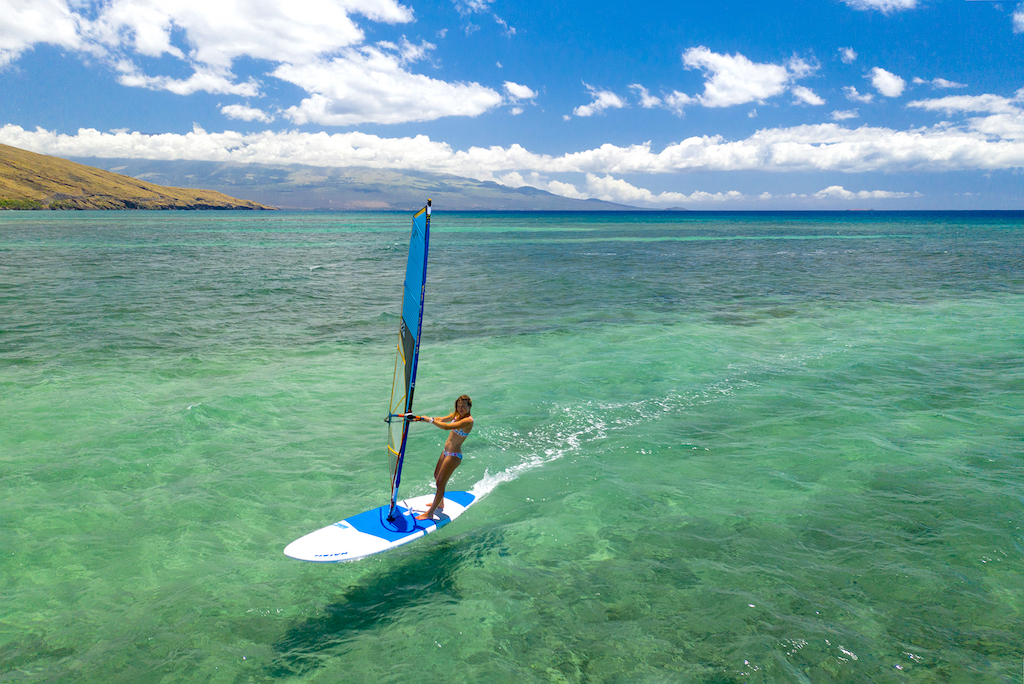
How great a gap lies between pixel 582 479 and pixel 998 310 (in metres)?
31.9

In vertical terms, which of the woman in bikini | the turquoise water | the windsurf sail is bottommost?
the turquoise water

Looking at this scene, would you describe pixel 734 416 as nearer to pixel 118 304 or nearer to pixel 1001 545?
pixel 1001 545

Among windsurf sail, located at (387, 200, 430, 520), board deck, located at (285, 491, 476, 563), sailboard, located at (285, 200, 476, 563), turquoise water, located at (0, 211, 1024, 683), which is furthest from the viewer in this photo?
board deck, located at (285, 491, 476, 563)

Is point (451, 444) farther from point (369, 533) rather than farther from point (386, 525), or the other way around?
point (369, 533)

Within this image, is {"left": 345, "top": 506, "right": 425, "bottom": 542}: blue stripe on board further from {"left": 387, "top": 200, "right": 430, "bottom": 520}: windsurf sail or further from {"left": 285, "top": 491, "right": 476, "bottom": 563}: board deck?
{"left": 387, "top": 200, "right": 430, "bottom": 520}: windsurf sail

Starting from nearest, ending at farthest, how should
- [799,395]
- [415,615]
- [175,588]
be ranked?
[415,615]
[175,588]
[799,395]

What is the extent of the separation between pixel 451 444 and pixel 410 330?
236 cm

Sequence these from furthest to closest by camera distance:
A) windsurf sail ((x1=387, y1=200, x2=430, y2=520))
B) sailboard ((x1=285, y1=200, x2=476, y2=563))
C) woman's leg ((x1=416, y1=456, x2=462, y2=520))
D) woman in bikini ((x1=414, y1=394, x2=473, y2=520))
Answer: woman's leg ((x1=416, y1=456, x2=462, y2=520)) < woman in bikini ((x1=414, y1=394, x2=473, y2=520)) < sailboard ((x1=285, y1=200, x2=476, y2=563)) < windsurf sail ((x1=387, y1=200, x2=430, y2=520))

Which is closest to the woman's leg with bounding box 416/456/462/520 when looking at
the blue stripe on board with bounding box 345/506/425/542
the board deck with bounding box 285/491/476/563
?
the board deck with bounding box 285/491/476/563

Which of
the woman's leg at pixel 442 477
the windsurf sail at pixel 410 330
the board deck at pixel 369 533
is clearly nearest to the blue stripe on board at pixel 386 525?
the board deck at pixel 369 533

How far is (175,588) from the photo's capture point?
27.4 ft

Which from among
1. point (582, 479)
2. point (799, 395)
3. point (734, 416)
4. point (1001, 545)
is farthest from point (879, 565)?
point (799, 395)

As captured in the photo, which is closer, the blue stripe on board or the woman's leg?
the blue stripe on board

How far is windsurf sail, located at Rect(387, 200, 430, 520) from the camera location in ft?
26.2
